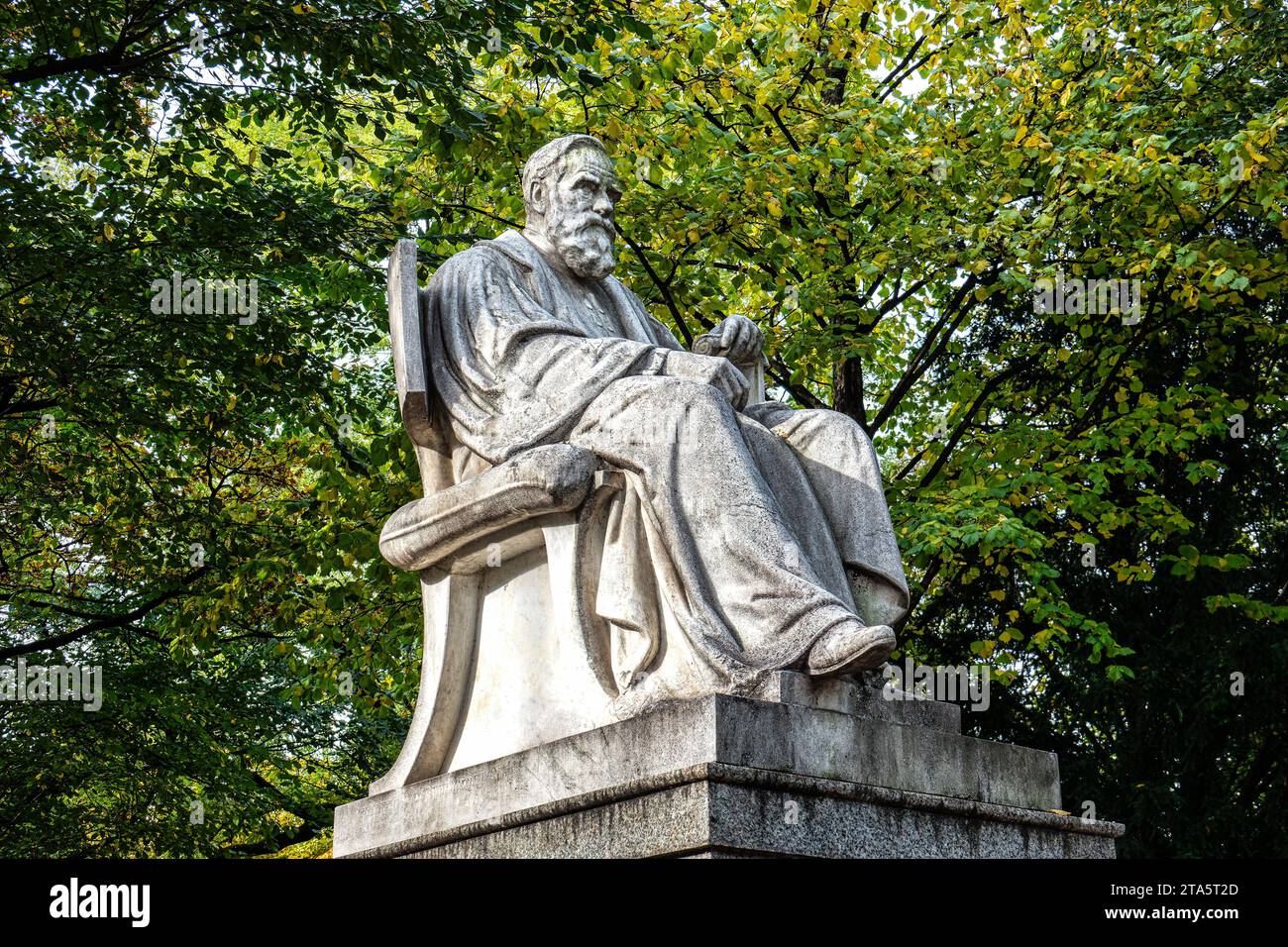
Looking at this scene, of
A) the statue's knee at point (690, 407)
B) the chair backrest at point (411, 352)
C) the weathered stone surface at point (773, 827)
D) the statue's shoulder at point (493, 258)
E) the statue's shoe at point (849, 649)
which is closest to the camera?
the weathered stone surface at point (773, 827)

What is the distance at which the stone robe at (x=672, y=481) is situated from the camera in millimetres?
4527

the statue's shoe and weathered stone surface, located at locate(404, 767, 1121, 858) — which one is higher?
the statue's shoe

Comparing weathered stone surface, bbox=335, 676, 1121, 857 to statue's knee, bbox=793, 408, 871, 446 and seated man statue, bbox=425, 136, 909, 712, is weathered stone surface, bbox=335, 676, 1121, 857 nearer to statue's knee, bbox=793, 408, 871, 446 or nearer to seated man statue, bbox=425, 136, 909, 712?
seated man statue, bbox=425, 136, 909, 712

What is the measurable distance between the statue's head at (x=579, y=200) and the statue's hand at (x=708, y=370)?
77cm

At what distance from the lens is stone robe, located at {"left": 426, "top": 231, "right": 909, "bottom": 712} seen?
4.53 metres

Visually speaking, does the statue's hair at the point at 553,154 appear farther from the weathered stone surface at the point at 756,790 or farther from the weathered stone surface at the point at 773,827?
the weathered stone surface at the point at 773,827

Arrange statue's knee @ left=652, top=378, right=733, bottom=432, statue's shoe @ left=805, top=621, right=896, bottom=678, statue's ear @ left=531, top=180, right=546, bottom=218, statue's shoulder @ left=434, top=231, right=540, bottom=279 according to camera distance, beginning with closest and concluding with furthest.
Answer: statue's shoe @ left=805, top=621, right=896, bottom=678 → statue's knee @ left=652, top=378, right=733, bottom=432 → statue's shoulder @ left=434, top=231, right=540, bottom=279 → statue's ear @ left=531, top=180, right=546, bottom=218

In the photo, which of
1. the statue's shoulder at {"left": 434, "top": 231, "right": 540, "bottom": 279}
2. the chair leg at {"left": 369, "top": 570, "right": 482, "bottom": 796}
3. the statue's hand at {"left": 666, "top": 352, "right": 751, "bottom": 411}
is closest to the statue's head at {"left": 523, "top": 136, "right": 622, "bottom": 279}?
the statue's shoulder at {"left": 434, "top": 231, "right": 540, "bottom": 279}

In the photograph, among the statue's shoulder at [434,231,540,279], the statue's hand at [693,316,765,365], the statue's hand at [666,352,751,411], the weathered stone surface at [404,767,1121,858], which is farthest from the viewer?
the statue's hand at [693,316,765,365]

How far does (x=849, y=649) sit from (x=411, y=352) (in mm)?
1874

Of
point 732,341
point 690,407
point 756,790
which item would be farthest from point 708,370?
point 756,790

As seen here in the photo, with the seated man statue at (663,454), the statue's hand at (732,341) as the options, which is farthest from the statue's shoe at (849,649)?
the statue's hand at (732,341)
